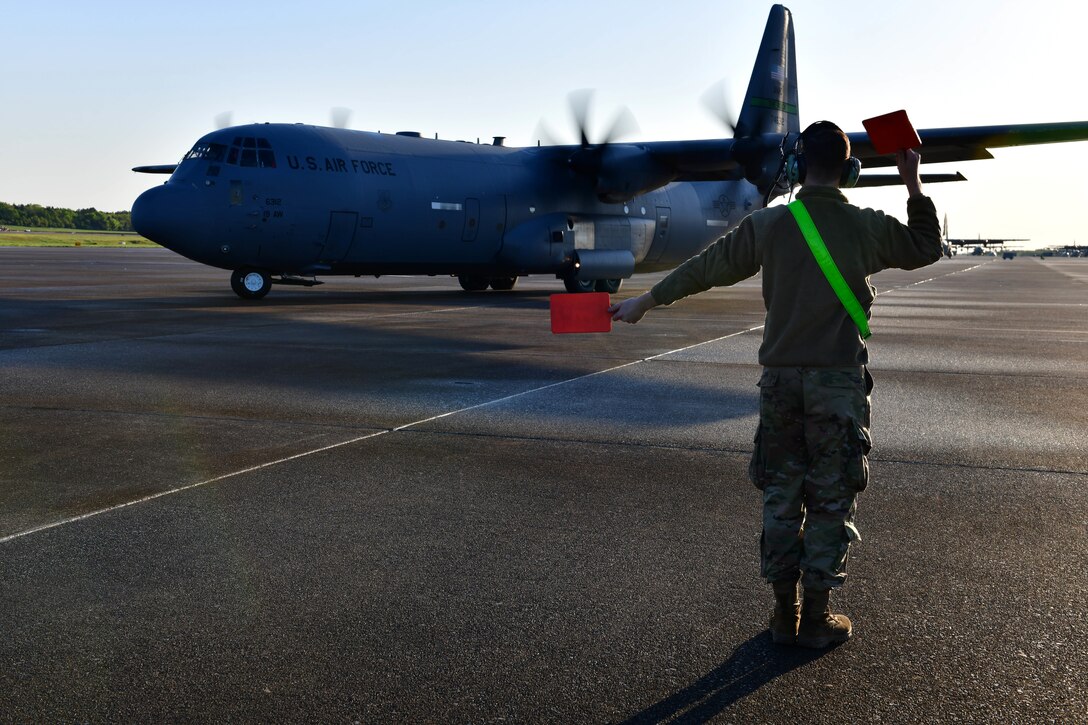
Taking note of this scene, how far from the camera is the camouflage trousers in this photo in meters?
3.86

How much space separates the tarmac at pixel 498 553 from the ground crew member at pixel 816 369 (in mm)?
288

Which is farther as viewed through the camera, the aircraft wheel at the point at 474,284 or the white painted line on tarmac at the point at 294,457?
the aircraft wheel at the point at 474,284

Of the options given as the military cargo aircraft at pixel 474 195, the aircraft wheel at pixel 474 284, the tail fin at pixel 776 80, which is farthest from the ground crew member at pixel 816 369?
the aircraft wheel at pixel 474 284

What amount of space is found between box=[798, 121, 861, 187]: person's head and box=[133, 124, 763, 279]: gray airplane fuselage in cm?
1856

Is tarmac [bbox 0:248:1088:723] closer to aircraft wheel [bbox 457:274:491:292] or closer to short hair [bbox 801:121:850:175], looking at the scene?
short hair [bbox 801:121:850:175]

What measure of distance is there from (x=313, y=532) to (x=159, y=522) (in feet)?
2.78

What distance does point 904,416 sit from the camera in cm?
878

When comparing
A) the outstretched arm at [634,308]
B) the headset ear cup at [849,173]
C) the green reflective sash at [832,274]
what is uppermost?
the headset ear cup at [849,173]

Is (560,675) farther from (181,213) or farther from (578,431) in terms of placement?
(181,213)

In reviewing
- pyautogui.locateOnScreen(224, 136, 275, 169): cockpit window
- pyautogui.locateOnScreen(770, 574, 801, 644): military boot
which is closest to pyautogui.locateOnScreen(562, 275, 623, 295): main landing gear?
pyautogui.locateOnScreen(224, 136, 275, 169): cockpit window

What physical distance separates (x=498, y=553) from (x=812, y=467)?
1.60m

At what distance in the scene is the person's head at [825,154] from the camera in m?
4.05

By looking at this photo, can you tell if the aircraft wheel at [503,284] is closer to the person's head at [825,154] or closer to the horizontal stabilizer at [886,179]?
the horizontal stabilizer at [886,179]

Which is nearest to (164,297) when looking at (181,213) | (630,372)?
(181,213)
